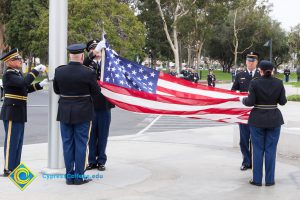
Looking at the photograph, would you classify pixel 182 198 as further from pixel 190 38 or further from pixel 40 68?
pixel 190 38

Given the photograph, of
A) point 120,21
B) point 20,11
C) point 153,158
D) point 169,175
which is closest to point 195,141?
point 153,158

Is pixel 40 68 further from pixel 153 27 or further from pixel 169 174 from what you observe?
pixel 153 27

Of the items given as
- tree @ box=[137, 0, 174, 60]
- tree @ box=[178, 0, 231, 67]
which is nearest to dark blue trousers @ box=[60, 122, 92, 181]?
tree @ box=[178, 0, 231, 67]

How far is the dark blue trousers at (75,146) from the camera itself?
249 inches

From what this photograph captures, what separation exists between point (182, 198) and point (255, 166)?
133 cm

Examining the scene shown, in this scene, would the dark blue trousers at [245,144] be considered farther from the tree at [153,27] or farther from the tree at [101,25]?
the tree at [153,27]

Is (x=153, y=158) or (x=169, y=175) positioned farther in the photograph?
(x=153, y=158)

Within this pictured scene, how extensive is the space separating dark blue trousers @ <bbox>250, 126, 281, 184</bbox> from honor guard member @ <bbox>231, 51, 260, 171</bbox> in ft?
2.94

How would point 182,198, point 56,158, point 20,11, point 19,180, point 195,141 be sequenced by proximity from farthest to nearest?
point 20,11, point 195,141, point 56,158, point 19,180, point 182,198

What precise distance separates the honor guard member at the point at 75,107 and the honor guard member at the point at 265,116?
6.88ft

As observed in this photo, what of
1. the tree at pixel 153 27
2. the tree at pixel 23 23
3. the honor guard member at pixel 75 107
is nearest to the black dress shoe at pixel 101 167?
the honor guard member at pixel 75 107

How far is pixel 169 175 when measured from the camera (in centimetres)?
709

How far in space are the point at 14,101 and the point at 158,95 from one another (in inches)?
80.4

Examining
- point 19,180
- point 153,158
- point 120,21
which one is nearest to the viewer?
point 19,180
